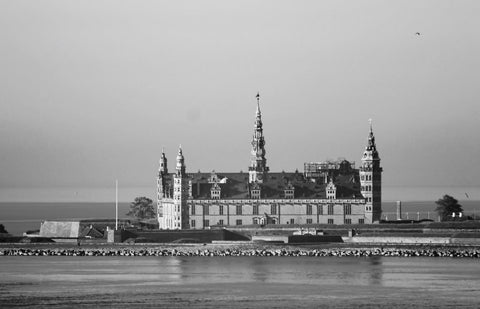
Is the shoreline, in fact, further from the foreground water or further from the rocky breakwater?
the foreground water

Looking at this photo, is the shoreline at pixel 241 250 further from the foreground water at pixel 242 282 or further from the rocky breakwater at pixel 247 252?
the foreground water at pixel 242 282

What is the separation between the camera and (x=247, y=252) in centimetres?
18050

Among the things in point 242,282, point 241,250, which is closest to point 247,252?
point 241,250

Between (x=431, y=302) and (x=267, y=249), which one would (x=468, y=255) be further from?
(x=431, y=302)

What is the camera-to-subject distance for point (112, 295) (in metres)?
127

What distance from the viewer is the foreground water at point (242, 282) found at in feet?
401

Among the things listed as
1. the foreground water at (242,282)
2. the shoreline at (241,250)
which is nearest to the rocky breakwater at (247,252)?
the shoreline at (241,250)

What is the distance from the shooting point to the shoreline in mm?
177625

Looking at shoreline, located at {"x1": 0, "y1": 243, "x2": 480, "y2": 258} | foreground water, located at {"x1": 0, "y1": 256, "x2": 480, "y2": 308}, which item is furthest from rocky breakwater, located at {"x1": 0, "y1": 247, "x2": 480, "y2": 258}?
foreground water, located at {"x1": 0, "y1": 256, "x2": 480, "y2": 308}

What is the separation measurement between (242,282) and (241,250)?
44.1m

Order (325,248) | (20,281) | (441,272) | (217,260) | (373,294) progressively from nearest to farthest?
(373,294)
(20,281)
(441,272)
(217,260)
(325,248)

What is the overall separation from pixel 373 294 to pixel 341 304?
8.22 meters

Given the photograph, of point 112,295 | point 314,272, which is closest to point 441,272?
point 314,272

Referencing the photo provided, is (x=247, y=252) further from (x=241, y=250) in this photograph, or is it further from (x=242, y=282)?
(x=242, y=282)
